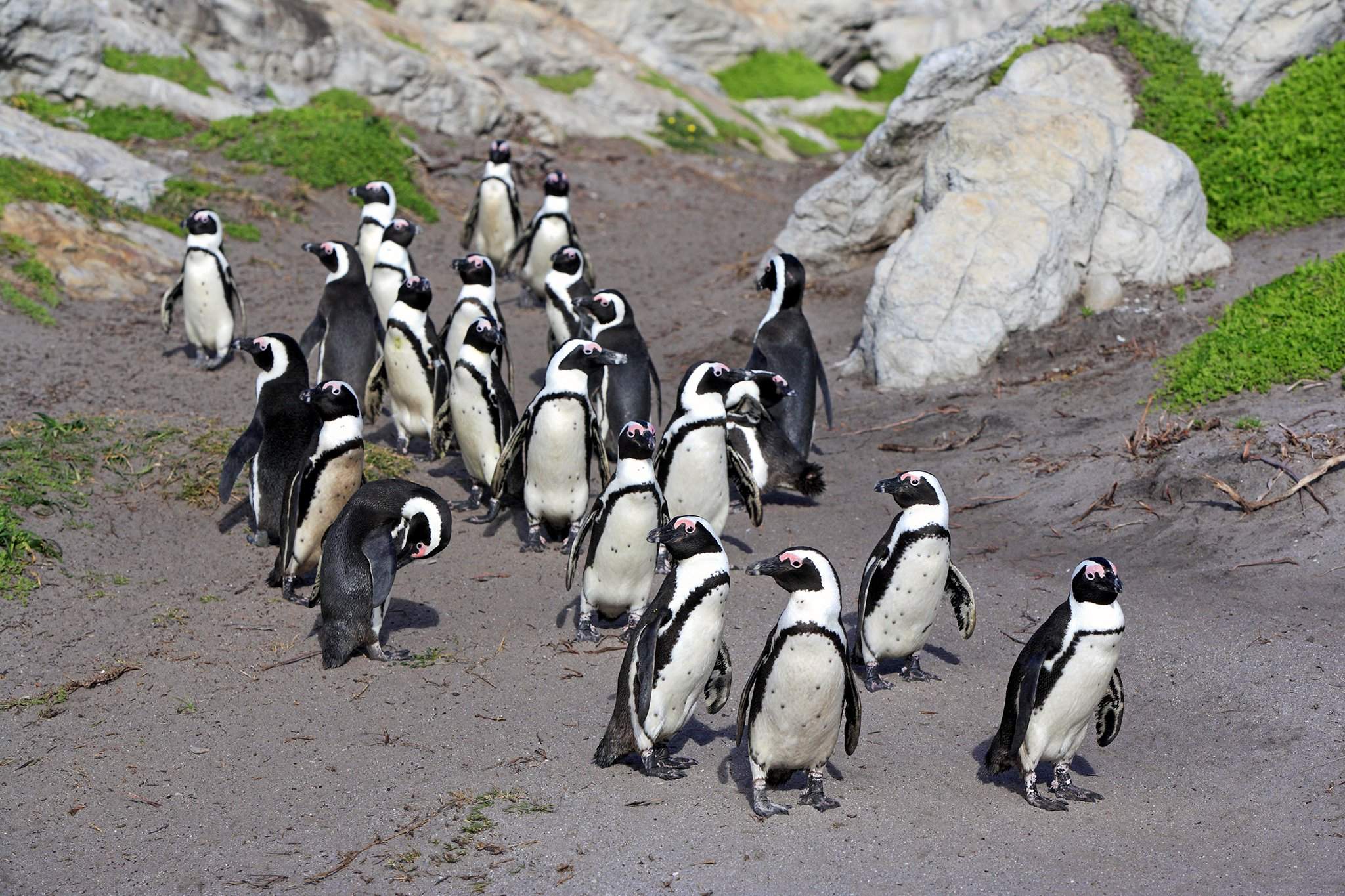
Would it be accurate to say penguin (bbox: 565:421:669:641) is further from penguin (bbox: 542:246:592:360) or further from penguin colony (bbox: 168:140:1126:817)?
penguin (bbox: 542:246:592:360)

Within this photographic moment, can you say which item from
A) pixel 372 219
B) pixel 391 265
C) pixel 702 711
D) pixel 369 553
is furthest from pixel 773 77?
pixel 702 711

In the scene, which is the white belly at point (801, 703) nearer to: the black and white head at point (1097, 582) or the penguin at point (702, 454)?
the black and white head at point (1097, 582)

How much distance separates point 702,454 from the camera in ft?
21.7

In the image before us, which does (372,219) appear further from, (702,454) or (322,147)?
(702,454)

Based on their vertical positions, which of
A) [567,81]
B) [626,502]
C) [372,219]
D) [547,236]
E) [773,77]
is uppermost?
[773,77]

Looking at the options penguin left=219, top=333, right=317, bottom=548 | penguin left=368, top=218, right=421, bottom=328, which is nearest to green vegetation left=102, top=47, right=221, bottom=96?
penguin left=368, top=218, right=421, bottom=328

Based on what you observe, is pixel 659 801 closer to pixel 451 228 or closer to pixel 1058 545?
pixel 1058 545

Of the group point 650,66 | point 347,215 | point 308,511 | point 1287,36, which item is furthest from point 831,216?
point 650,66

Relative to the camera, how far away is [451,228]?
13.9 m

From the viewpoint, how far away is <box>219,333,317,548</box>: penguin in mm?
6594

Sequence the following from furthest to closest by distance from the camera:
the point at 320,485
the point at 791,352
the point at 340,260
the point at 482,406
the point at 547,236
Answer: the point at 547,236 → the point at 340,260 → the point at 791,352 → the point at 482,406 → the point at 320,485

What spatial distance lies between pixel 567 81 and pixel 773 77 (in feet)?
24.3

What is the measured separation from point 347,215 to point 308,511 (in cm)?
772

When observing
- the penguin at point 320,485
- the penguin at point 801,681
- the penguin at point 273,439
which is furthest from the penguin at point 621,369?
the penguin at point 801,681
